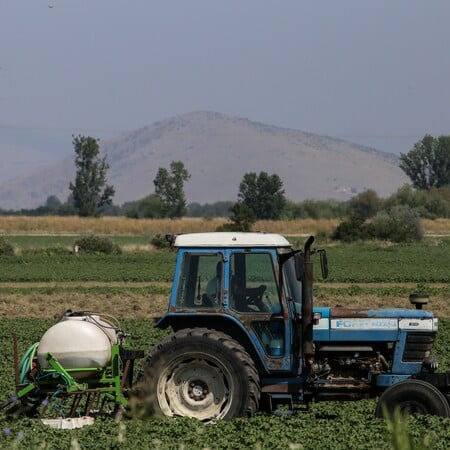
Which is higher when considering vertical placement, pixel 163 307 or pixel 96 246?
pixel 96 246

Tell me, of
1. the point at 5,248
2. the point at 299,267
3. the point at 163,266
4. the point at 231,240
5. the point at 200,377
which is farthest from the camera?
the point at 5,248

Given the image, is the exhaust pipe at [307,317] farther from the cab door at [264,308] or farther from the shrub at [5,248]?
the shrub at [5,248]

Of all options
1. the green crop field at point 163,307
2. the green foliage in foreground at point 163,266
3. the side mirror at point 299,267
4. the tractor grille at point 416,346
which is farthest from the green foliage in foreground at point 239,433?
the green foliage in foreground at point 163,266

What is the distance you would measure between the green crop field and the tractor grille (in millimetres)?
896

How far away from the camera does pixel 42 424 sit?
10.8m

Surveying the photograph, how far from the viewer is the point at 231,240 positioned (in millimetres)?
11242

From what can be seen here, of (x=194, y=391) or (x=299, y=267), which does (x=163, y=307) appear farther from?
(x=299, y=267)

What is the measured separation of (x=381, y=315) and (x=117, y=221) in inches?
2853

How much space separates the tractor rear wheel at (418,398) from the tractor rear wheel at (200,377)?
1519 millimetres

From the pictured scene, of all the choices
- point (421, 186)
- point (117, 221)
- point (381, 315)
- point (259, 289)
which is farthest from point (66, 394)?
point (421, 186)

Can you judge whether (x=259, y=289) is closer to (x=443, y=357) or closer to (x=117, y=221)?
(x=443, y=357)

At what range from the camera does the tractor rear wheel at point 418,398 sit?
10.9 m

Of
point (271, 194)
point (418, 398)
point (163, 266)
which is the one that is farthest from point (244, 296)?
Result: point (271, 194)

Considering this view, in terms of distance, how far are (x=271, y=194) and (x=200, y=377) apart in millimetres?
108086
